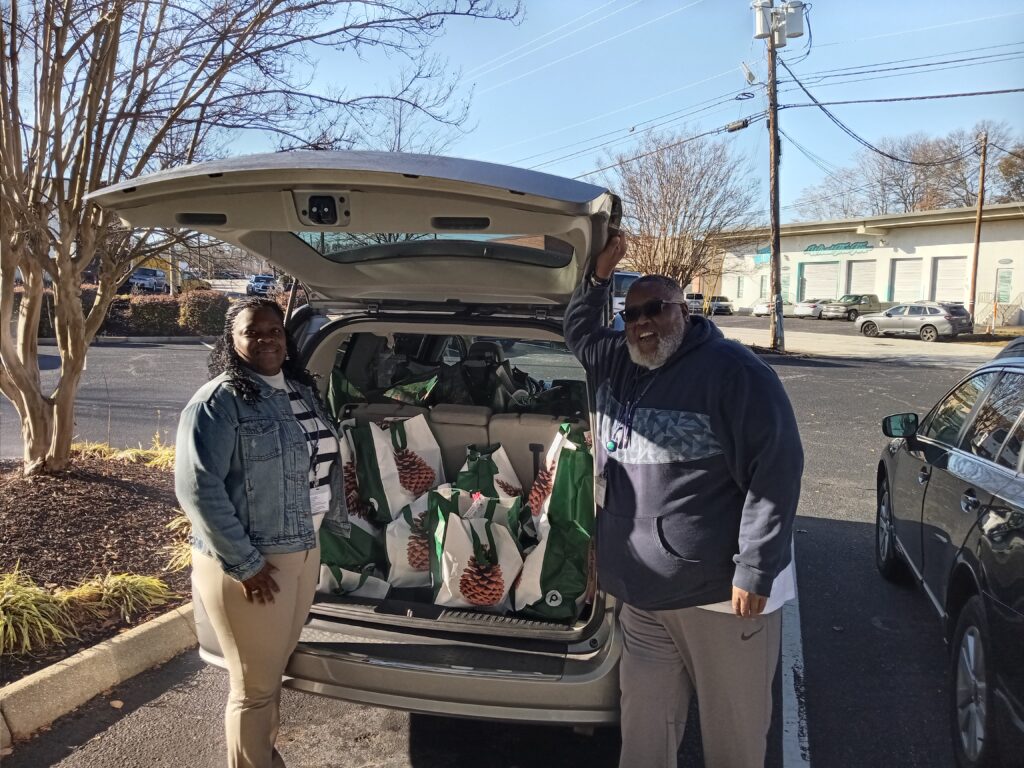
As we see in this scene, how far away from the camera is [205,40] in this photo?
4.90 meters

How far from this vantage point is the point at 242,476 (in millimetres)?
2275

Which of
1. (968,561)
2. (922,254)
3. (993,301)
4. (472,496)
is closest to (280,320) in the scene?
(472,496)

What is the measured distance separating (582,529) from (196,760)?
1.70m

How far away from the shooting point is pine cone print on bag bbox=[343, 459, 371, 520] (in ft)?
11.0

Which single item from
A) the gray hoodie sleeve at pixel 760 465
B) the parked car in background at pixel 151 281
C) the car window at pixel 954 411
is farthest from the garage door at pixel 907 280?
the gray hoodie sleeve at pixel 760 465

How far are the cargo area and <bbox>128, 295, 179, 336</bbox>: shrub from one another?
18.1m

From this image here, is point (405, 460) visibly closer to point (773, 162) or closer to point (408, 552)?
point (408, 552)

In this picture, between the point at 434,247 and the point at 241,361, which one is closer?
the point at 241,361

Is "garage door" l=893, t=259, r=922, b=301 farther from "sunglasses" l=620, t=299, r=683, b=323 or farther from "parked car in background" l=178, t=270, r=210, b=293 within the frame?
"sunglasses" l=620, t=299, r=683, b=323

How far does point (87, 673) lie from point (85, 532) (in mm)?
1438

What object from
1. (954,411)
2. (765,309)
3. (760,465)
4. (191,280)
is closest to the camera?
(760,465)

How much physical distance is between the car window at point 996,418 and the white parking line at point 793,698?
3.32 feet

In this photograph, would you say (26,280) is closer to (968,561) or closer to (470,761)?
(470,761)

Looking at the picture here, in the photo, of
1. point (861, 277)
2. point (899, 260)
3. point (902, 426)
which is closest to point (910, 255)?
point (899, 260)
